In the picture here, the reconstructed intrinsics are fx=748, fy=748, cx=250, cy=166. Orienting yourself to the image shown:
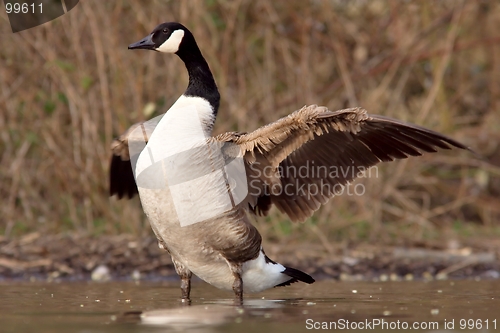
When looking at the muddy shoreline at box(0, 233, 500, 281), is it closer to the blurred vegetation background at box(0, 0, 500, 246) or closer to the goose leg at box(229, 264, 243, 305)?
the blurred vegetation background at box(0, 0, 500, 246)

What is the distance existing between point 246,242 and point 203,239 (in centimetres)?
A: 37

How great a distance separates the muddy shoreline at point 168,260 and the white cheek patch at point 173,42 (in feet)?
8.04

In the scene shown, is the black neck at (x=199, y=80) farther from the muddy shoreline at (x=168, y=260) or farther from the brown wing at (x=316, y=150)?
the muddy shoreline at (x=168, y=260)

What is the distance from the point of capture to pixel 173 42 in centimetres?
634

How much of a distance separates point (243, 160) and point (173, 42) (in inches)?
49.5

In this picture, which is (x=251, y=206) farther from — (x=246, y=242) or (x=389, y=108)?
(x=389, y=108)

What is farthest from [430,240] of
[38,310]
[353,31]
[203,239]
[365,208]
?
[38,310]

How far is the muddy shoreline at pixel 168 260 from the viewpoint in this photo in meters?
7.57

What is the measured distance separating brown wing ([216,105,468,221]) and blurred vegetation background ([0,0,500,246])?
8.13 feet

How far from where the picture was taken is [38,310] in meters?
4.89

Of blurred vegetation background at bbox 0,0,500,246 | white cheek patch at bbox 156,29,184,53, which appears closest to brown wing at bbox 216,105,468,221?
white cheek patch at bbox 156,29,184,53

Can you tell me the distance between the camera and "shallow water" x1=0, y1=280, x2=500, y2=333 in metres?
4.20

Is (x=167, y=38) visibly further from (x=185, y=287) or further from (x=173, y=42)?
(x=185, y=287)

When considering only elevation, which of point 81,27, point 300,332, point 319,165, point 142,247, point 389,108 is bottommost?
point 300,332
